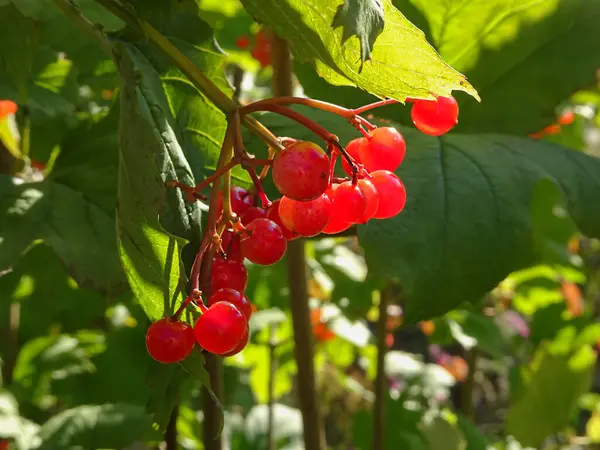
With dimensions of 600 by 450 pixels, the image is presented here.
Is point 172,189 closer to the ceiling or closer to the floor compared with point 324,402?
closer to the ceiling

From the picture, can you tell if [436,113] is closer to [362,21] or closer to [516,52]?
[362,21]

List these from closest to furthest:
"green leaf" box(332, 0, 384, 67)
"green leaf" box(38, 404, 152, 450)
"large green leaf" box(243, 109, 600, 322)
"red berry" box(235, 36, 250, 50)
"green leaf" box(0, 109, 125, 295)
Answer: "green leaf" box(332, 0, 384, 67), "large green leaf" box(243, 109, 600, 322), "green leaf" box(0, 109, 125, 295), "green leaf" box(38, 404, 152, 450), "red berry" box(235, 36, 250, 50)

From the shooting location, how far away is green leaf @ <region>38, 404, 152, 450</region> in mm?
971

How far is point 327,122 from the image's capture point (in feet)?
2.21

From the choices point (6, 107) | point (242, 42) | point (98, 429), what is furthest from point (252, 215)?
point (242, 42)

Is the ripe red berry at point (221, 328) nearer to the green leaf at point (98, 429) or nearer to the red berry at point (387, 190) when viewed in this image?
the red berry at point (387, 190)

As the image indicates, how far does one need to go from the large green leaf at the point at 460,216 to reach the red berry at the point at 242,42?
79 cm

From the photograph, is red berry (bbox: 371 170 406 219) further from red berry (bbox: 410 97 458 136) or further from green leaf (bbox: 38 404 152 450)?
green leaf (bbox: 38 404 152 450)

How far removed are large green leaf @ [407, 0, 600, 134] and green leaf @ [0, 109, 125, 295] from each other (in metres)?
0.40

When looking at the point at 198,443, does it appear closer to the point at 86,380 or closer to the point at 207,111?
the point at 86,380

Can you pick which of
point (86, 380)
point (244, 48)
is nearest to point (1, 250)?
point (86, 380)

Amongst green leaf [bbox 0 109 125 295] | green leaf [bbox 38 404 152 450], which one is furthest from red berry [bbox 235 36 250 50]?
green leaf [bbox 38 404 152 450]

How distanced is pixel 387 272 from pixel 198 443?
0.91 metres

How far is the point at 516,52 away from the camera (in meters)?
0.73
